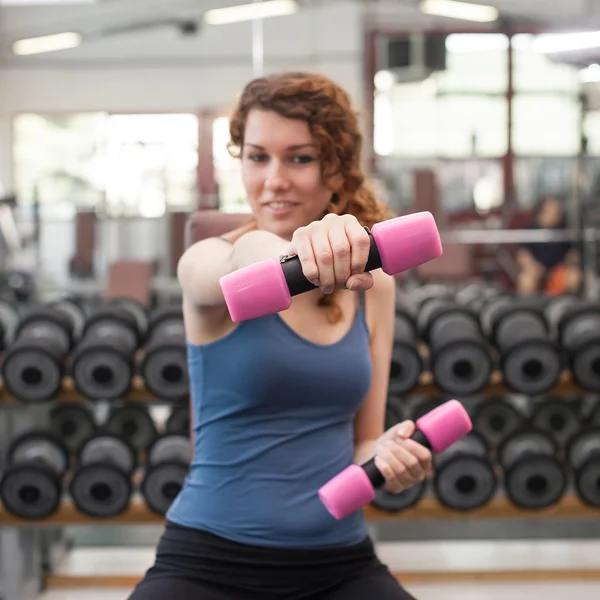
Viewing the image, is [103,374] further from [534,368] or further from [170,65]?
[170,65]

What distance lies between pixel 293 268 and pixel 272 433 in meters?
0.63

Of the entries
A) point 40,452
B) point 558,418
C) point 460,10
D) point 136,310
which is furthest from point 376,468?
point 460,10

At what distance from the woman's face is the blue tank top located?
166mm

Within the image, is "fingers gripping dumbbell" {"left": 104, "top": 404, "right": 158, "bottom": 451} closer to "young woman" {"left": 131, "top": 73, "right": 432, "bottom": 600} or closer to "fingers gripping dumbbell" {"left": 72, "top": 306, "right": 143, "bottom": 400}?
"fingers gripping dumbbell" {"left": 72, "top": 306, "right": 143, "bottom": 400}

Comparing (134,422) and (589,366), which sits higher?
(589,366)

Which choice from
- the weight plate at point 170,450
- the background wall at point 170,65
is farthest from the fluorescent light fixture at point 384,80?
the weight plate at point 170,450

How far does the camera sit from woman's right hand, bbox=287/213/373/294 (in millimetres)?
818

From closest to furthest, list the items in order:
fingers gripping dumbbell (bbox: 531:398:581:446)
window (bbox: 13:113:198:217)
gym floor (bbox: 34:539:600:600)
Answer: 1. gym floor (bbox: 34:539:600:600)
2. fingers gripping dumbbell (bbox: 531:398:581:446)
3. window (bbox: 13:113:198:217)

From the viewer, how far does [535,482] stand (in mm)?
2928

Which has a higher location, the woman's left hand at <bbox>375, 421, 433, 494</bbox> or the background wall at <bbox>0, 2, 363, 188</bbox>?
the background wall at <bbox>0, 2, 363, 188</bbox>

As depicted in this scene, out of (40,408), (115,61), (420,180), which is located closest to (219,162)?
(115,61)

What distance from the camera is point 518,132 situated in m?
10.3

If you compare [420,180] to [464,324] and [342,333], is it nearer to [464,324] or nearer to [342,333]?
[464,324]

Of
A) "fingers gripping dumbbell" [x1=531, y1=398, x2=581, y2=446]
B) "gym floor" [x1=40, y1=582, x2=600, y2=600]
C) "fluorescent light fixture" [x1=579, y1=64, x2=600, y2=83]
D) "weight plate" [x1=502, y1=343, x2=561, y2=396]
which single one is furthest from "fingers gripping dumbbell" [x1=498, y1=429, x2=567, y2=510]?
"fluorescent light fixture" [x1=579, y1=64, x2=600, y2=83]
